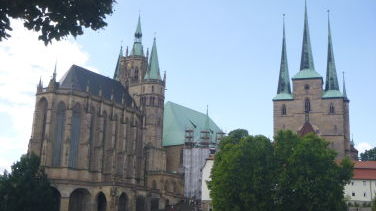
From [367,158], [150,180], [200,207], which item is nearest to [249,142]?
[200,207]

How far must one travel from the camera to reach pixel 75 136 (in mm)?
74625

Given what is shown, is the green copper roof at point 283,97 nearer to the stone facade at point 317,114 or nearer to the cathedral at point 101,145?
the stone facade at point 317,114

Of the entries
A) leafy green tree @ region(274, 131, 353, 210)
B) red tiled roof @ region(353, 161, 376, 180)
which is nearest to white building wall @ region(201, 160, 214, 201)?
red tiled roof @ region(353, 161, 376, 180)

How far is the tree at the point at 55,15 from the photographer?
15422 mm

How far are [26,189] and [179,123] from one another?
47.3 meters

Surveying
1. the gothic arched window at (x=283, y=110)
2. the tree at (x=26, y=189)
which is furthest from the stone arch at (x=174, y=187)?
the tree at (x=26, y=189)

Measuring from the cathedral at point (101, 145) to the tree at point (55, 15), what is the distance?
55.1 metres

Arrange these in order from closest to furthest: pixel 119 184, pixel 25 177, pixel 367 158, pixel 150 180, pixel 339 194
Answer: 1. pixel 339 194
2. pixel 25 177
3. pixel 119 184
4. pixel 150 180
5. pixel 367 158

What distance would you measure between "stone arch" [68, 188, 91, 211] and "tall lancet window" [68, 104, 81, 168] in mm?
3595

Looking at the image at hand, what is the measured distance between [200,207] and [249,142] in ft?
97.9

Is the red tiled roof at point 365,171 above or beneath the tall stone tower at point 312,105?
beneath

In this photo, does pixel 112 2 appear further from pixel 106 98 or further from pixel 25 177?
pixel 106 98

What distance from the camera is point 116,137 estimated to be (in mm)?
81562

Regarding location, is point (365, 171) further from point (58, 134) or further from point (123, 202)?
point (58, 134)
